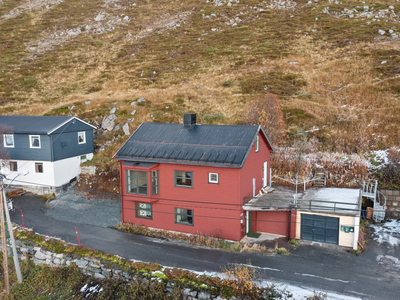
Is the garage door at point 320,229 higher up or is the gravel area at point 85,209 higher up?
the garage door at point 320,229

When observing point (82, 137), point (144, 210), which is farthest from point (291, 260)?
point (82, 137)

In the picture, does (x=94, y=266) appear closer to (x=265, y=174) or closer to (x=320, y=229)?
(x=320, y=229)

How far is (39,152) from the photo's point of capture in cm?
2873

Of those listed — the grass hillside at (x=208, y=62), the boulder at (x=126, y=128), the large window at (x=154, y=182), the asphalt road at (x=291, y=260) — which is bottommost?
the asphalt road at (x=291, y=260)

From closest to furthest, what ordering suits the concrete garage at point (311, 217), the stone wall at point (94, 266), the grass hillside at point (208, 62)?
the stone wall at point (94, 266), the concrete garage at point (311, 217), the grass hillside at point (208, 62)

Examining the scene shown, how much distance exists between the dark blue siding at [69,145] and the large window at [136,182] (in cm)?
1133

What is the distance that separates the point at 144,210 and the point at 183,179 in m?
4.00

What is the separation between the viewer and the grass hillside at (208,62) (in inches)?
1483

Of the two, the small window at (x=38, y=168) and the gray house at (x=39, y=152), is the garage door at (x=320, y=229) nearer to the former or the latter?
the gray house at (x=39, y=152)

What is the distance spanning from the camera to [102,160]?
32.4 m

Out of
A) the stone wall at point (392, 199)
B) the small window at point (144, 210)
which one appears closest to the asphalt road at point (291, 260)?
the small window at point (144, 210)

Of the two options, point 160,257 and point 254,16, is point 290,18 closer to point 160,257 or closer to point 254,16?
point 254,16

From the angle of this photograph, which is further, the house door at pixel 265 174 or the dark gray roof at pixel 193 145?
the house door at pixel 265 174

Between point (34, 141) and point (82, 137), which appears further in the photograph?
point (82, 137)
